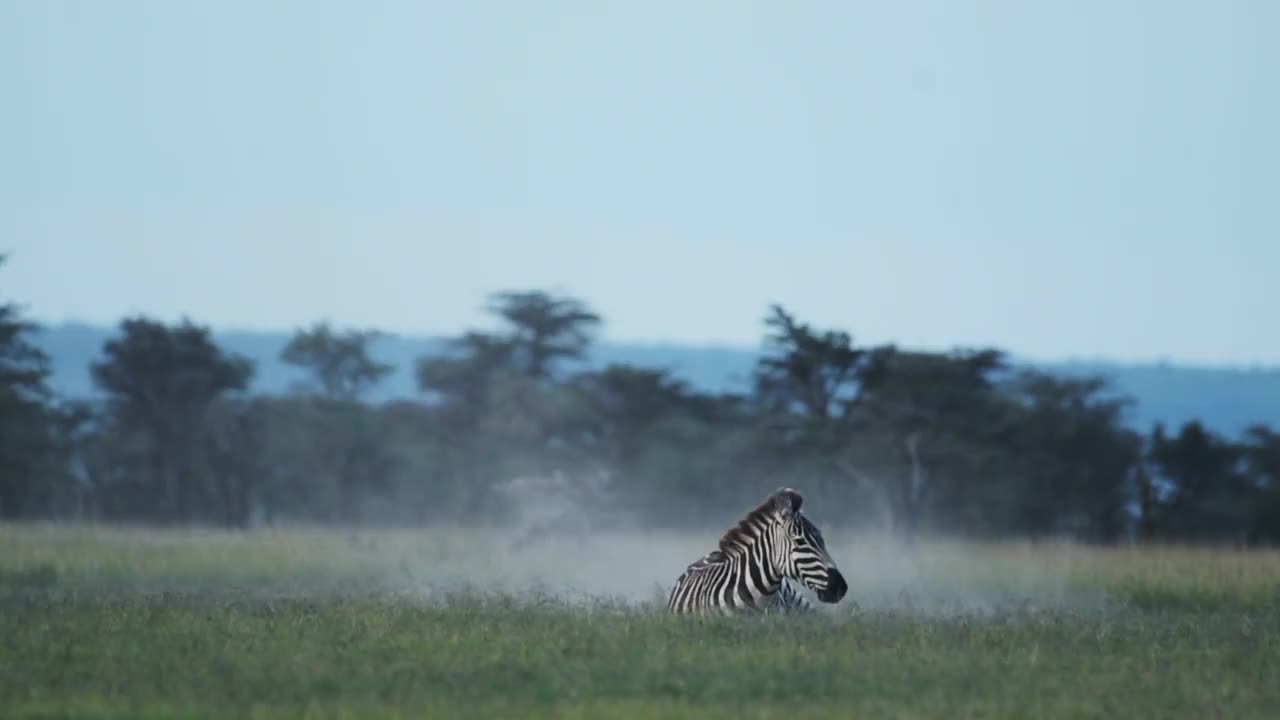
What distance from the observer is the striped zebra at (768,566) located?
14961 millimetres

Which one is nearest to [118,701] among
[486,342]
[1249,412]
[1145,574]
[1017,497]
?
[1145,574]

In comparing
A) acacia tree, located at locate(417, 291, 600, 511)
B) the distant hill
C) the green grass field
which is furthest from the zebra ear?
the distant hill

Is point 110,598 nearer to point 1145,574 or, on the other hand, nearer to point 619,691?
point 619,691

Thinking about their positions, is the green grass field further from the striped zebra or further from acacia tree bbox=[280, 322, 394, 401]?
acacia tree bbox=[280, 322, 394, 401]

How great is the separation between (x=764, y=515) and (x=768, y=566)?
0.38 m

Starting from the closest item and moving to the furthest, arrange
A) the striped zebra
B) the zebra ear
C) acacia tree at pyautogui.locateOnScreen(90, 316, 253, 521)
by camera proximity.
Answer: the striped zebra < the zebra ear < acacia tree at pyautogui.locateOnScreen(90, 316, 253, 521)

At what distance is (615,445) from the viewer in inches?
1784

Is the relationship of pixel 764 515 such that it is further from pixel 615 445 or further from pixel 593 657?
pixel 615 445

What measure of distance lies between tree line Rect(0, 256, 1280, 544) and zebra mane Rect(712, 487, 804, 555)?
19.5 metres

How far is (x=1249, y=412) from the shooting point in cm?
15500

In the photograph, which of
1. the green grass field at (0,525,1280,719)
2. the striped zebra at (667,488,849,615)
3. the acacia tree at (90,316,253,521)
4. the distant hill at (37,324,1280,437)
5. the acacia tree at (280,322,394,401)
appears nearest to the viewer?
the green grass field at (0,525,1280,719)

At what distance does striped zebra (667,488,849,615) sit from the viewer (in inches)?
589

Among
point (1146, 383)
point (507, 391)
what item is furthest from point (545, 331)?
point (1146, 383)

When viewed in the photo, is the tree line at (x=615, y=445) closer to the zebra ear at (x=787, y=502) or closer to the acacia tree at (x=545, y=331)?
the acacia tree at (x=545, y=331)
